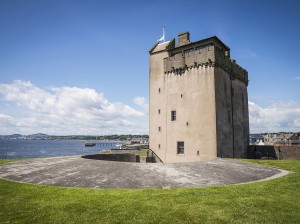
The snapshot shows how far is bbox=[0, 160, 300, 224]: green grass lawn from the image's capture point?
9570 millimetres

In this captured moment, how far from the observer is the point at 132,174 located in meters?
16.4

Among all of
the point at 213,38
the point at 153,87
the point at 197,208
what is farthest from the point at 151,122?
the point at 197,208

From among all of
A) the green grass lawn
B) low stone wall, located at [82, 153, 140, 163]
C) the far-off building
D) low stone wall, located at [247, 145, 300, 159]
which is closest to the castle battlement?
the far-off building

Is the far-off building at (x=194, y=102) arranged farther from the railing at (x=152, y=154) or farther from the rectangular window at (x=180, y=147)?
A: the railing at (x=152, y=154)

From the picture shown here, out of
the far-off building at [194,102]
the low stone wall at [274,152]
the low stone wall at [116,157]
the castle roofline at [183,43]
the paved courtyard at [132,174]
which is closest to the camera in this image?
the paved courtyard at [132,174]

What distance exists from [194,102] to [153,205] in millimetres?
21251

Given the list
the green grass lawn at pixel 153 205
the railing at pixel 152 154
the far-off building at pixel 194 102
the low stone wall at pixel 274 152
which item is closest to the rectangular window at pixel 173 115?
the far-off building at pixel 194 102

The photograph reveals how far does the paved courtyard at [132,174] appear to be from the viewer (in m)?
15.0

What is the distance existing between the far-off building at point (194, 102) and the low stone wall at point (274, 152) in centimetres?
225

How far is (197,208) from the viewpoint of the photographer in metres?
10.5

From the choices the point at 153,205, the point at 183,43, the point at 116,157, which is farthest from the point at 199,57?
the point at 153,205

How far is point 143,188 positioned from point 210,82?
19017 mm

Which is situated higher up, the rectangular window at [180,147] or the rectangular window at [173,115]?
the rectangular window at [173,115]

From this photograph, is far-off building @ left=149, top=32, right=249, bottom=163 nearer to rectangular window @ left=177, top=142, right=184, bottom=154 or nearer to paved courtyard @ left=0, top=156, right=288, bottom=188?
rectangular window @ left=177, top=142, right=184, bottom=154
